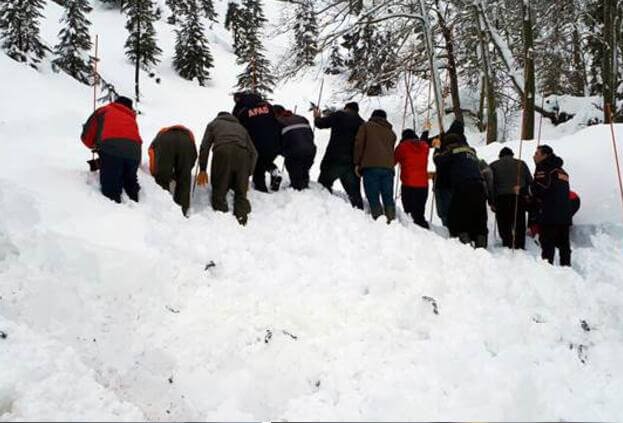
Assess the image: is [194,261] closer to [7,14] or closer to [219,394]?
[219,394]

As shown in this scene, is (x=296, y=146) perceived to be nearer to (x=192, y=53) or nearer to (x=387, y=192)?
(x=387, y=192)

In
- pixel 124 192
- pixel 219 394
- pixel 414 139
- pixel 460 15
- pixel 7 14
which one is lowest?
pixel 219 394

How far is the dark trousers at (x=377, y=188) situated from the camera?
7466mm

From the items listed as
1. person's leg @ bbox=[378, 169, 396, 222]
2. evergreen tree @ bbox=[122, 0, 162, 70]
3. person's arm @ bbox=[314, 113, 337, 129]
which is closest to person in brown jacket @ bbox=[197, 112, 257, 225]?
person's arm @ bbox=[314, 113, 337, 129]

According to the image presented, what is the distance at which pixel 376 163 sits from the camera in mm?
7445

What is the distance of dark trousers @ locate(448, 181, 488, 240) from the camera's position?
23.9ft

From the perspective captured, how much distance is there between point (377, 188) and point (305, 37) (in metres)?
4.83

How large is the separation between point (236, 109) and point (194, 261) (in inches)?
123

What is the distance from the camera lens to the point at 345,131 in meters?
7.70

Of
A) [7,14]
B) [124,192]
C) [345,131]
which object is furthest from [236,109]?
[7,14]

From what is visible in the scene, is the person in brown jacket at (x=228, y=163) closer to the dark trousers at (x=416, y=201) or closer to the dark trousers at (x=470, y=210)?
the dark trousers at (x=416, y=201)

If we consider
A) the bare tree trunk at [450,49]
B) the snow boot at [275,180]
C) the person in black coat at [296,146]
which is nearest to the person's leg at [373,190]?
the person in black coat at [296,146]

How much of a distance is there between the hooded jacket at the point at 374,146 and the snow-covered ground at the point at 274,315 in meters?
0.72

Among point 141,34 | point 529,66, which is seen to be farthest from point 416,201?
point 141,34
